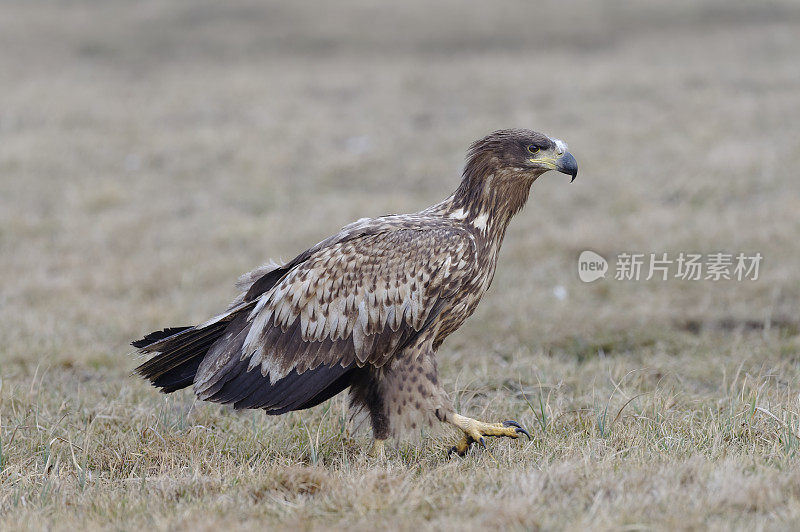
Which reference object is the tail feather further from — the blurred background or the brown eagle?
the blurred background

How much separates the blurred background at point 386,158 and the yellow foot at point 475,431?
187 centimetres

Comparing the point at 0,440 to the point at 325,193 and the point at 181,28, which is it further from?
the point at 181,28

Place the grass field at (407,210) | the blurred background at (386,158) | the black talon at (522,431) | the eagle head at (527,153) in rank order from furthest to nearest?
the blurred background at (386,158)
the eagle head at (527,153)
the black talon at (522,431)
the grass field at (407,210)

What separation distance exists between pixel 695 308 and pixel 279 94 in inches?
506

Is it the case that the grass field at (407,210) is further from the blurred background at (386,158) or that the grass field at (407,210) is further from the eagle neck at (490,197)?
the eagle neck at (490,197)

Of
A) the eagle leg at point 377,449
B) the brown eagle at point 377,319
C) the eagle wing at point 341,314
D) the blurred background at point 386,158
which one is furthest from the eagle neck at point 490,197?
the blurred background at point 386,158

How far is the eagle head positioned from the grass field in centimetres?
135

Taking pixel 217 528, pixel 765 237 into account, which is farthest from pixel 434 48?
pixel 217 528

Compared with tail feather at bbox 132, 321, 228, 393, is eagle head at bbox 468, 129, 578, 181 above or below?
above

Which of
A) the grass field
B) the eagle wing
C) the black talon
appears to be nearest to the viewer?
the grass field

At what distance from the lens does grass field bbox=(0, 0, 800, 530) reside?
12.9 feet

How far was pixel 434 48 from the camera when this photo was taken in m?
24.7

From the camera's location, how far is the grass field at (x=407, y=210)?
392 cm

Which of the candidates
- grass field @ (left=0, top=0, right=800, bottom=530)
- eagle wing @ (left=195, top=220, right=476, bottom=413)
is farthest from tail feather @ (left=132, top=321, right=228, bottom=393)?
grass field @ (left=0, top=0, right=800, bottom=530)
